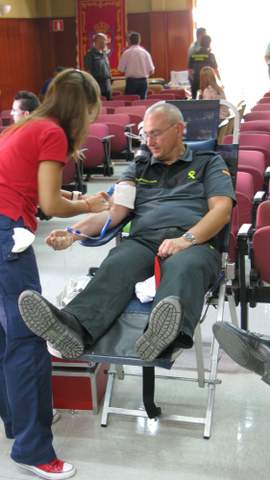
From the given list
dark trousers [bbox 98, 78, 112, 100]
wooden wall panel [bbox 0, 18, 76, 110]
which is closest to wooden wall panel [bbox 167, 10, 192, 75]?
wooden wall panel [bbox 0, 18, 76, 110]

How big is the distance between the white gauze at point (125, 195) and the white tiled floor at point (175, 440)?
82 centimetres

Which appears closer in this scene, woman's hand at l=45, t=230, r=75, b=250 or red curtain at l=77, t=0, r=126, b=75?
woman's hand at l=45, t=230, r=75, b=250

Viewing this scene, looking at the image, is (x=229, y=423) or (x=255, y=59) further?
(x=255, y=59)

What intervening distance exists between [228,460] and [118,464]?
0.41 meters

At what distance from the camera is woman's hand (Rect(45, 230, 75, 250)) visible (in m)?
2.56

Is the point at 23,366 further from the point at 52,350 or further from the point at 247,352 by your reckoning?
the point at 247,352

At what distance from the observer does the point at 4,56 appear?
1350 centimetres

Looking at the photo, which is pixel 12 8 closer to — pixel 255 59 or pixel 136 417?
pixel 255 59

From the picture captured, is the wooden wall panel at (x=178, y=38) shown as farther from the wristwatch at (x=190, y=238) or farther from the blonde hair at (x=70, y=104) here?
the blonde hair at (x=70, y=104)

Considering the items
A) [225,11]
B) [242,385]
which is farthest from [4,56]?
[242,385]

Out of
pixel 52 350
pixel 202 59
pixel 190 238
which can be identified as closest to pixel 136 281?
pixel 190 238

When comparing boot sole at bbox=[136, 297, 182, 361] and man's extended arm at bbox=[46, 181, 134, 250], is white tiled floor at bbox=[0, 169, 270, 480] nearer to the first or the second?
boot sole at bbox=[136, 297, 182, 361]

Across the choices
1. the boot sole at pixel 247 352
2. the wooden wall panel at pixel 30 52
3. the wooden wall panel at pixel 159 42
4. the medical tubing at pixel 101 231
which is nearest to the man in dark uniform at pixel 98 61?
the wooden wall panel at pixel 30 52

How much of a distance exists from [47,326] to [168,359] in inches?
16.5
